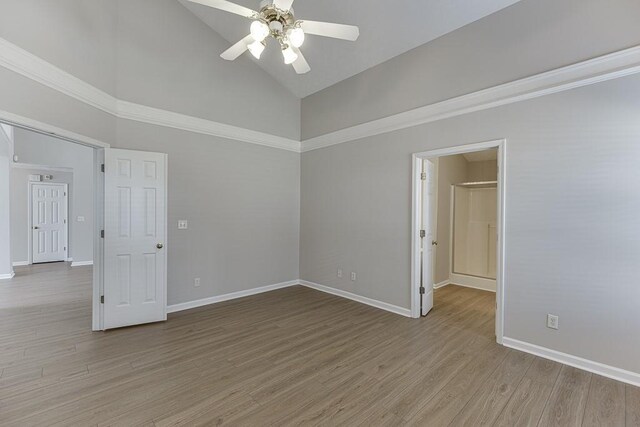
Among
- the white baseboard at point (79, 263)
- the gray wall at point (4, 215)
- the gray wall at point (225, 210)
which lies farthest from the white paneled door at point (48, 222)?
the gray wall at point (225, 210)

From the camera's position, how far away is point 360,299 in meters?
4.36

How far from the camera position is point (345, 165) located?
15.1 feet

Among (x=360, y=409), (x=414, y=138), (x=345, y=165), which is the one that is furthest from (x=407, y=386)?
(x=345, y=165)

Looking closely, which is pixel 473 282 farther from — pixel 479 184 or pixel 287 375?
pixel 287 375

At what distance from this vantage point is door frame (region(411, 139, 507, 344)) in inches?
118

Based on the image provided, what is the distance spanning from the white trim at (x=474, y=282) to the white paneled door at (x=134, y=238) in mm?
5090

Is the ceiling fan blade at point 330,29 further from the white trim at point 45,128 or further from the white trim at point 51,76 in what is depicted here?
the white trim at point 45,128

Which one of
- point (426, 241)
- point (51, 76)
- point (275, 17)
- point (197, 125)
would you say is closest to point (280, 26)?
point (275, 17)

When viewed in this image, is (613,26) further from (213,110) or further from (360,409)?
(213,110)

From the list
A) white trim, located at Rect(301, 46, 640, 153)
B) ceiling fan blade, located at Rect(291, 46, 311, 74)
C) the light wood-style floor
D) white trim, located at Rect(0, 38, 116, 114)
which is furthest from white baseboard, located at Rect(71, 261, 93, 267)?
ceiling fan blade, located at Rect(291, 46, 311, 74)

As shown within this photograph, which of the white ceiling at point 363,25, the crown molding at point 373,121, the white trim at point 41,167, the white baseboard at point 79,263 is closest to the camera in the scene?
the crown molding at point 373,121

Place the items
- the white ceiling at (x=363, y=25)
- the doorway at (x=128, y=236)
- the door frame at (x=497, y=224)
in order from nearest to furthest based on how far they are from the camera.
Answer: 1. the door frame at (x=497, y=224)
2. the white ceiling at (x=363, y=25)
3. the doorway at (x=128, y=236)

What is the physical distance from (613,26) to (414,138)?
1954 mm

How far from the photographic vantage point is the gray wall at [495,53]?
2.45 m
